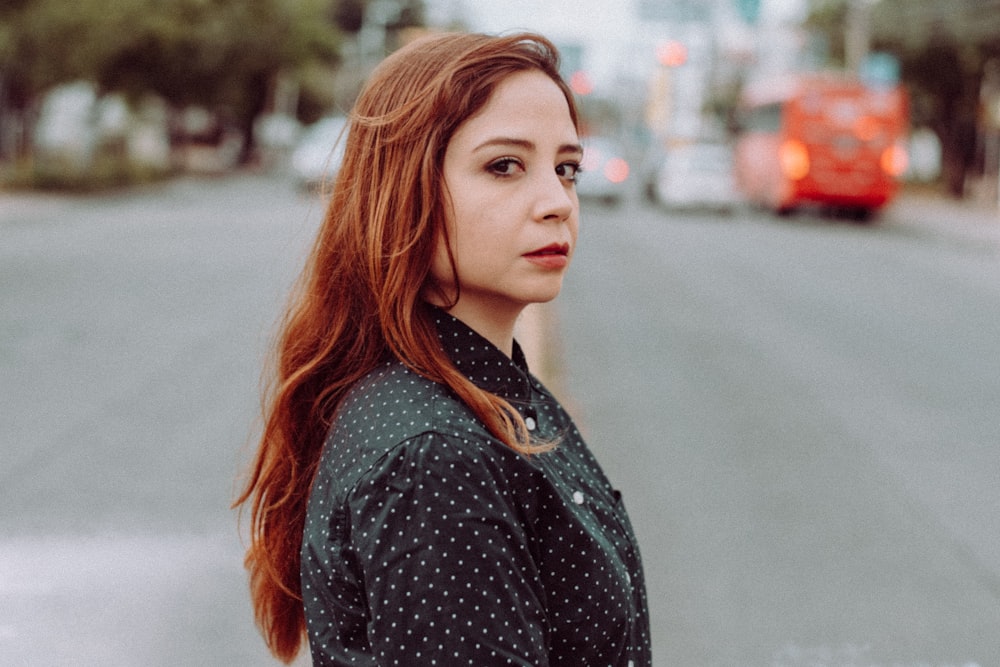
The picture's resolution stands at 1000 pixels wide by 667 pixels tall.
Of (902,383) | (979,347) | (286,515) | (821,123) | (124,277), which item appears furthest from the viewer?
(821,123)

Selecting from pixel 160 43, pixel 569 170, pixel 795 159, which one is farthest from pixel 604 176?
pixel 569 170

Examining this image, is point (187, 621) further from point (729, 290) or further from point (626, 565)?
point (729, 290)

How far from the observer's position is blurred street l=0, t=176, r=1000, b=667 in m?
4.21

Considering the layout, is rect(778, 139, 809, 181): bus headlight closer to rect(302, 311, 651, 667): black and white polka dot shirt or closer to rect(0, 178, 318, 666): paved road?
rect(0, 178, 318, 666): paved road

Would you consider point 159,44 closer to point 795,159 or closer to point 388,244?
point 795,159

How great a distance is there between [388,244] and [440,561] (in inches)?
16.4

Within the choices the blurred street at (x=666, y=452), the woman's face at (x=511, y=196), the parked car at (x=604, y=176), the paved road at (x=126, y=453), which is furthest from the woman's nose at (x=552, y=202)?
the parked car at (x=604, y=176)

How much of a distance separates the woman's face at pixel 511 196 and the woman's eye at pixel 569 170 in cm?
4

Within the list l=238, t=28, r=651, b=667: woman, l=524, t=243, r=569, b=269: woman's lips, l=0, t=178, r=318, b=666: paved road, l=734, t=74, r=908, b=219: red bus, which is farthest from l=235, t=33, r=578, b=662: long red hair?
l=734, t=74, r=908, b=219: red bus

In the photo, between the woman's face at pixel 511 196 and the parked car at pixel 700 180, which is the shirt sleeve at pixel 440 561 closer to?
the woman's face at pixel 511 196

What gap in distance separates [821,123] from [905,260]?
8.73 metres

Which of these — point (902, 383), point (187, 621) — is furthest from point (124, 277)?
point (187, 621)

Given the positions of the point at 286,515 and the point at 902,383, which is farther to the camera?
the point at 902,383

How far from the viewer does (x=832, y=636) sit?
421 centimetres
